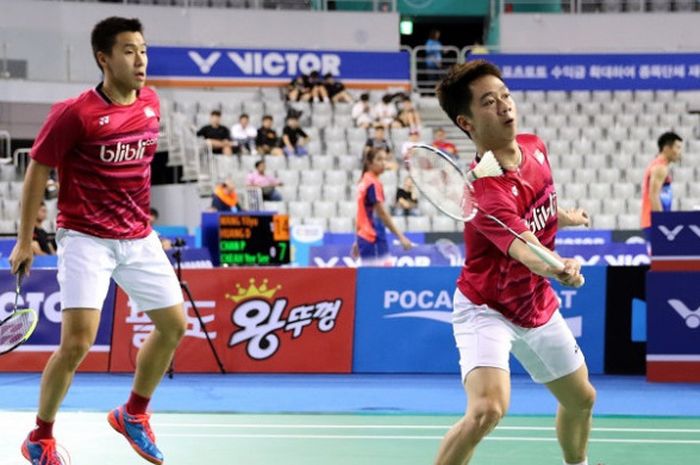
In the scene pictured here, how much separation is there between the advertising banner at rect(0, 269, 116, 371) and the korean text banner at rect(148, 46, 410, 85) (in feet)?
37.4

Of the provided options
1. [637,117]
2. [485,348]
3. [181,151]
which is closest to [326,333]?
[485,348]

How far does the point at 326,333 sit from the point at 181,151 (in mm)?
10169

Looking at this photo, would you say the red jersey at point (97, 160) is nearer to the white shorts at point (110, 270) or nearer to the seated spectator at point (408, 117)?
the white shorts at point (110, 270)

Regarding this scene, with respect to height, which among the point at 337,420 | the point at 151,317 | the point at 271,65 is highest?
the point at 271,65

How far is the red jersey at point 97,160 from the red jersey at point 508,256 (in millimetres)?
1683

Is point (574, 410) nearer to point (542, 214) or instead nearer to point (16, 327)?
point (542, 214)

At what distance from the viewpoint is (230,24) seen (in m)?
23.2

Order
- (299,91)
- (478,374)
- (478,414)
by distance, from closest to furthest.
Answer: (478,414) < (478,374) < (299,91)

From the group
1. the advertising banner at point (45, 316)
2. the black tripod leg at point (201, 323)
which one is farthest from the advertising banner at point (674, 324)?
the advertising banner at point (45, 316)

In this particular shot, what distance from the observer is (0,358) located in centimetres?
945

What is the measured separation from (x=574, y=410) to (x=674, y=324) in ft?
15.0

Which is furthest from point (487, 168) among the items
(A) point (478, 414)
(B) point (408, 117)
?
(B) point (408, 117)

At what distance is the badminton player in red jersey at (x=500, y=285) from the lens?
12.5 ft

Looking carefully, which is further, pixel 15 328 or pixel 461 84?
pixel 15 328
